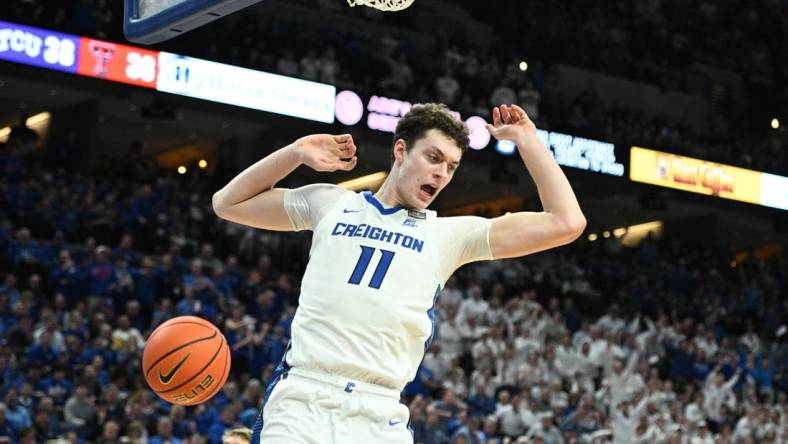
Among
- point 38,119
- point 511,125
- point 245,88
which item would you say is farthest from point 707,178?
point 511,125

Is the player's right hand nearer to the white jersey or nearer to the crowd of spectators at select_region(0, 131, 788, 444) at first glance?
the white jersey

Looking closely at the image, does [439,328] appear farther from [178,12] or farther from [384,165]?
[178,12]

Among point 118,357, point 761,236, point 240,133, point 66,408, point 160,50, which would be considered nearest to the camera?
point 66,408

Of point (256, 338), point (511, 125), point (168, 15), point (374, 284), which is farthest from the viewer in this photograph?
point (256, 338)

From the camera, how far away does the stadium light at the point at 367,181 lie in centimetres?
2959

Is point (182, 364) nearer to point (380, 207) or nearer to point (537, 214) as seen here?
point (380, 207)

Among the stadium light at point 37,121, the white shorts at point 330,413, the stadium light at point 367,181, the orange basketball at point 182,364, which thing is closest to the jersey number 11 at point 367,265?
the white shorts at point 330,413

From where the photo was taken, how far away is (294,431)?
4.32m

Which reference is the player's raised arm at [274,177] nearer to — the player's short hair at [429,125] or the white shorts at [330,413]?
the player's short hair at [429,125]

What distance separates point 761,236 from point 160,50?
21188 millimetres

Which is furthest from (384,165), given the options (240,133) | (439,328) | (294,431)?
(294,431)

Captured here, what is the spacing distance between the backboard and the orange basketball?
1597mm

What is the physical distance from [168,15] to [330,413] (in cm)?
268

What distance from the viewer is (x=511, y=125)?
4734 mm
